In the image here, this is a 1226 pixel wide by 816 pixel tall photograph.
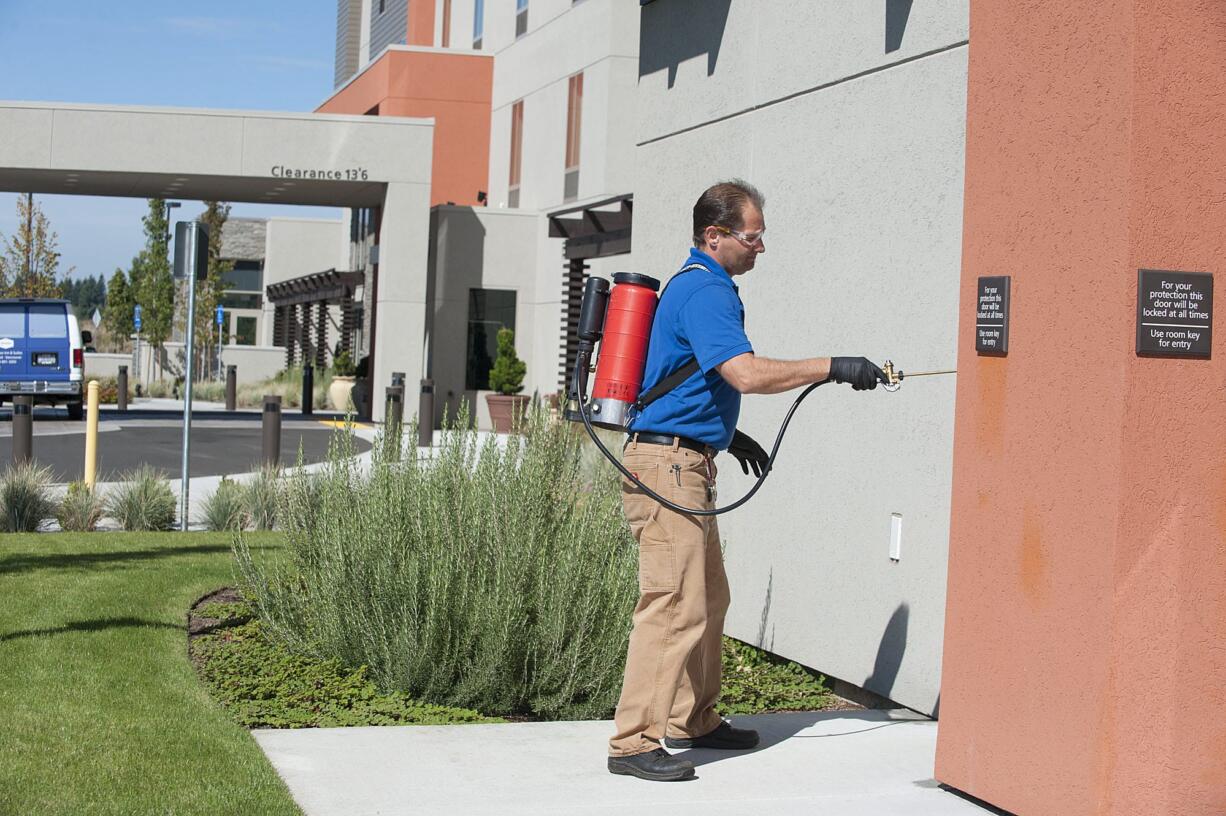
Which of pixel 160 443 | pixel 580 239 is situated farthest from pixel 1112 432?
pixel 580 239

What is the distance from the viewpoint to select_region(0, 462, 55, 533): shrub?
11867mm

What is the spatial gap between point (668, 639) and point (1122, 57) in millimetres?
2380

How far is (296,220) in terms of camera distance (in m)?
53.2

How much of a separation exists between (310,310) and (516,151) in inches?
763

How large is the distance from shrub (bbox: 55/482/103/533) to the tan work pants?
8200 millimetres

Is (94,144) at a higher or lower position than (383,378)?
higher

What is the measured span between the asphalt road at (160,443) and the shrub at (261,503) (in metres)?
2.73

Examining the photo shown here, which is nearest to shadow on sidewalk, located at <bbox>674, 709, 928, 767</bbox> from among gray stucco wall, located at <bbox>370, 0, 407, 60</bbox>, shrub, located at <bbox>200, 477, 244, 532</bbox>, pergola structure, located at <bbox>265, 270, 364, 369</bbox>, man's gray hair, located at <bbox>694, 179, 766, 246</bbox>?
man's gray hair, located at <bbox>694, 179, 766, 246</bbox>

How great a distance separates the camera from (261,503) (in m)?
12.5

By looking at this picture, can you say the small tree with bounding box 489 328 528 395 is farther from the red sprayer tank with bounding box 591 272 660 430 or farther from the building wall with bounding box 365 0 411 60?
the red sprayer tank with bounding box 591 272 660 430

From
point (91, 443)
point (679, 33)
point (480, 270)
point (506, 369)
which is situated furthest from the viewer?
point (480, 270)

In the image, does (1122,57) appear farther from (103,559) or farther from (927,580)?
(103,559)

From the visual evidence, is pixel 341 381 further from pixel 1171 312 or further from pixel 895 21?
pixel 1171 312

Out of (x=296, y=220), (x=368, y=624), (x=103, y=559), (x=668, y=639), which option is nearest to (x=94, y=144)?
(x=103, y=559)
